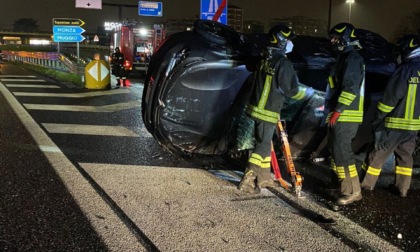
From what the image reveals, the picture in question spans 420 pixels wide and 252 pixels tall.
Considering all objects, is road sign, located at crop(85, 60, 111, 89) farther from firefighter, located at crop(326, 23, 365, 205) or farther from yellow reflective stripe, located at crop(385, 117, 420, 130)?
yellow reflective stripe, located at crop(385, 117, 420, 130)

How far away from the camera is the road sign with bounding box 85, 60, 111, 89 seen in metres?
13.7

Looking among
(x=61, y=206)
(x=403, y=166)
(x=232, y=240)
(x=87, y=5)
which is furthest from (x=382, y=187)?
(x=87, y=5)

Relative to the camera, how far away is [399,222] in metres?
→ 3.82

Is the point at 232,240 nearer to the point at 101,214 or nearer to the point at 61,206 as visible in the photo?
the point at 101,214

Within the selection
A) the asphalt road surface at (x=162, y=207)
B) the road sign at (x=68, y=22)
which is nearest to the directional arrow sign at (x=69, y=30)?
the road sign at (x=68, y=22)

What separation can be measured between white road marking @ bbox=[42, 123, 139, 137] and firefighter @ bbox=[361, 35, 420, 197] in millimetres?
4125

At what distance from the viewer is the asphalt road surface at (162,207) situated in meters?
3.33

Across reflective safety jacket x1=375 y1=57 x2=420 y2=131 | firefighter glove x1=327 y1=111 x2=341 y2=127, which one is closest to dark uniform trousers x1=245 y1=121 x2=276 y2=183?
firefighter glove x1=327 y1=111 x2=341 y2=127

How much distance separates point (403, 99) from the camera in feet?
14.0

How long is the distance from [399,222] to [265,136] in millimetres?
1488

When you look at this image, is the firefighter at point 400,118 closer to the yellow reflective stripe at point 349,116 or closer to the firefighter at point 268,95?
the yellow reflective stripe at point 349,116

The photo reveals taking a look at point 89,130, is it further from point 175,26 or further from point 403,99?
point 175,26

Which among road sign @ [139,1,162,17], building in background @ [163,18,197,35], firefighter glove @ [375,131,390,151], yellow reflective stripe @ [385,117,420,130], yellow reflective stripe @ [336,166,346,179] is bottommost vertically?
yellow reflective stripe @ [336,166,346,179]

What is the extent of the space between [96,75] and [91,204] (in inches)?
407
